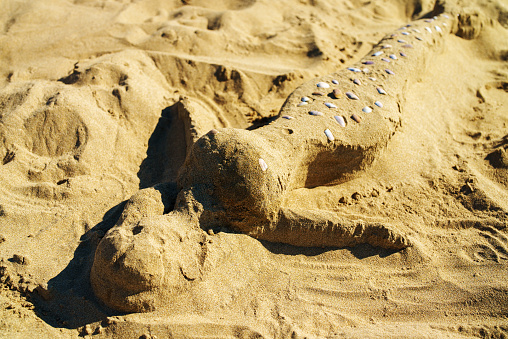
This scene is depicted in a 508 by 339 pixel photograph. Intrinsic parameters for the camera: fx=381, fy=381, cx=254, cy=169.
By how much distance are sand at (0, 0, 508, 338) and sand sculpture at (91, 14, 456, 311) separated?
0.08 ft

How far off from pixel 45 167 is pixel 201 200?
136 cm

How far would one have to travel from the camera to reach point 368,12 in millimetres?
6047

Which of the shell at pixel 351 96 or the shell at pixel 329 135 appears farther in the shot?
the shell at pixel 351 96

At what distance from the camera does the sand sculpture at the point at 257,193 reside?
2.08 meters

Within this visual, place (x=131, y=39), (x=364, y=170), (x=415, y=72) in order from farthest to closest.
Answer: (x=131, y=39) < (x=415, y=72) < (x=364, y=170)

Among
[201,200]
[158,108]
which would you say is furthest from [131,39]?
[201,200]

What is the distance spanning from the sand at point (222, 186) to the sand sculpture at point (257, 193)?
3 centimetres

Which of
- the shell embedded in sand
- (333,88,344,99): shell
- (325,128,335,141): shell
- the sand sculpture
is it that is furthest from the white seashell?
(333,88,344,99): shell

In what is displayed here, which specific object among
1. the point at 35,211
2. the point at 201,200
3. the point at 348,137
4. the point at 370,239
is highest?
the point at 348,137

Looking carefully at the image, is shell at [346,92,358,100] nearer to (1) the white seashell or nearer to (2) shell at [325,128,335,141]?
(2) shell at [325,128,335,141]

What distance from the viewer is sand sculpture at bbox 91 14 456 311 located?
2.08 meters

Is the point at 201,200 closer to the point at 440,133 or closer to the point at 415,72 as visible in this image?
the point at 440,133

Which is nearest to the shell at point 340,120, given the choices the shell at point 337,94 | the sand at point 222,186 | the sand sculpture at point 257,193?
the sand sculpture at point 257,193

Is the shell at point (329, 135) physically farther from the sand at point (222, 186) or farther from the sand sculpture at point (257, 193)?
the sand at point (222, 186)
